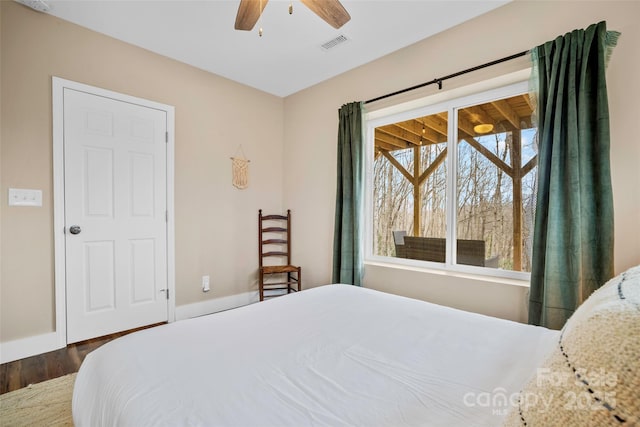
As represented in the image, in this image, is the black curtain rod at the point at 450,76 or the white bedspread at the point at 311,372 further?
the black curtain rod at the point at 450,76

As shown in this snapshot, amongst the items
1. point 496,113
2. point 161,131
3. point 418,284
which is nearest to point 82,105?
point 161,131

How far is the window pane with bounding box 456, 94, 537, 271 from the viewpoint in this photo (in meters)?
2.22

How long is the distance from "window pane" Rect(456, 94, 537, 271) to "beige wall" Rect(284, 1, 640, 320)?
0.92 feet

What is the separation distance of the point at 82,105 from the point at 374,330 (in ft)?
9.52

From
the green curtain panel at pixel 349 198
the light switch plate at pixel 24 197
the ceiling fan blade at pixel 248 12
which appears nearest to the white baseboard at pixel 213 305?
the green curtain panel at pixel 349 198

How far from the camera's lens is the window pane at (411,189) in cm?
270

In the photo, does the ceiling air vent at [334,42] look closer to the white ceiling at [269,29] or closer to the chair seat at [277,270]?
the white ceiling at [269,29]

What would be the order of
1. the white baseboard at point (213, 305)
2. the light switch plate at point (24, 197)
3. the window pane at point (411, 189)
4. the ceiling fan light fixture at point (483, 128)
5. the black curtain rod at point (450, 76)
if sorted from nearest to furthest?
the black curtain rod at point (450, 76) → the light switch plate at point (24, 197) → the ceiling fan light fixture at point (483, 128) → the window pane at point (411, 189) → the white baseboard at point (213, 305)

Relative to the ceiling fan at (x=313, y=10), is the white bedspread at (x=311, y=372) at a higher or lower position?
lower

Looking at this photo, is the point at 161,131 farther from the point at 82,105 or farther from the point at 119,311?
the point at 119,311

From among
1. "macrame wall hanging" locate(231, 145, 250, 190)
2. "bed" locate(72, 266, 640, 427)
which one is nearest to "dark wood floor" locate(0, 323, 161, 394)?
"bed" locate(72, 266, 640, 427)

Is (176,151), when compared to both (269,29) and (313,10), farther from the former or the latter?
(313,10)

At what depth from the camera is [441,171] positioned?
269cm

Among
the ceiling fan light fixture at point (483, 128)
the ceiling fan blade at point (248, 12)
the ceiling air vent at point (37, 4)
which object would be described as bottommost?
the ceiling fan light fixture at point (483, 128)
